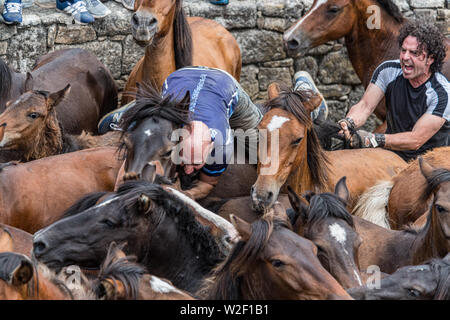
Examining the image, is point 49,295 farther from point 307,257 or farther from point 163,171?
point 163,171

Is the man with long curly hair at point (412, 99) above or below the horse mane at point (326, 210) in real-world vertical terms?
below

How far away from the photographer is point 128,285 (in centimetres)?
Answer: 260

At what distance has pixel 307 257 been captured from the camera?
285cm

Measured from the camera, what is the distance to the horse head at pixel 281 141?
431 cm

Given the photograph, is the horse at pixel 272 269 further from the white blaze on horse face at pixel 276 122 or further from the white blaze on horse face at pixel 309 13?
the white blaze on horse face at pixel 309 13

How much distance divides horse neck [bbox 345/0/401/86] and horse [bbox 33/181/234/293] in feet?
12.6

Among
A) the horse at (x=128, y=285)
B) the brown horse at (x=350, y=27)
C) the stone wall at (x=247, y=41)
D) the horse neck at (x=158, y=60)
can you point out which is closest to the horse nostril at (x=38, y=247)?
the horse at (x=128, y=285)

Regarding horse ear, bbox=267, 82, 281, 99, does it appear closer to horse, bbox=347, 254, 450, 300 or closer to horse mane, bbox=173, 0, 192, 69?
horse mane, bbox=173, 0, 192, 69

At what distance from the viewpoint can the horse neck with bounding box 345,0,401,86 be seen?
6777 mm

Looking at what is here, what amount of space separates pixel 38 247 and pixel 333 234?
1329 mm

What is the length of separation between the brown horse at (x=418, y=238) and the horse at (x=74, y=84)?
2603mm

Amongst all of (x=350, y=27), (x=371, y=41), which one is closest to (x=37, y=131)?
(x=350, y=27)

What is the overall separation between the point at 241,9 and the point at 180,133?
370 cm

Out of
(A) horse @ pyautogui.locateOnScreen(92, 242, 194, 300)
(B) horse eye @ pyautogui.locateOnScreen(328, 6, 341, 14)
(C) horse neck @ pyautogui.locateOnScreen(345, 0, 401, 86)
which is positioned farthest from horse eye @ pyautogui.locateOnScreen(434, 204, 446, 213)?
(B) horse eye @ pyautogui.locateOnScreen(328, 6, 341, 14)
